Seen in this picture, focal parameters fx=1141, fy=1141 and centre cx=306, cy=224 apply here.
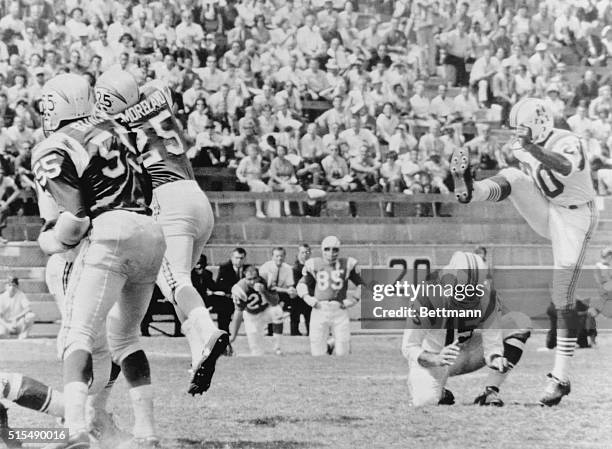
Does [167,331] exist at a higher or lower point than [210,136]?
lower

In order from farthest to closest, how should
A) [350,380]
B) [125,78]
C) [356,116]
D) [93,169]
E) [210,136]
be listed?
[356,116]
[210,136]
[350,380]
[125,78]
[93,169]

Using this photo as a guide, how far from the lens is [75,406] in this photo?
3867 mm

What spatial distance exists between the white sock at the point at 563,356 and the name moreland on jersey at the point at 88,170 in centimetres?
264

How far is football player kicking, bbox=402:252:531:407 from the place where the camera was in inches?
218

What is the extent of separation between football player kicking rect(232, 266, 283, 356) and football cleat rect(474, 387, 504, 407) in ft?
7.73

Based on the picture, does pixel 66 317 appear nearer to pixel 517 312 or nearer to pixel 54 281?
pixel 54 281

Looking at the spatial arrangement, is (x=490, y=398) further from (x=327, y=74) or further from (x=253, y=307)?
(x=327, y=74)

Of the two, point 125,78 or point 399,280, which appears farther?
point 399,280

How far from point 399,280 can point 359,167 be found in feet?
7.45

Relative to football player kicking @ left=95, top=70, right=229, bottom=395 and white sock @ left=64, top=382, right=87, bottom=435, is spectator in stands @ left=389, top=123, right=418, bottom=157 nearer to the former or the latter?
football player kicking @ left=95, top=70, right=229, bottom=395

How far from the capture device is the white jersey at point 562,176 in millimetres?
6023

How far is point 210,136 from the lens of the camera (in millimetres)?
8117

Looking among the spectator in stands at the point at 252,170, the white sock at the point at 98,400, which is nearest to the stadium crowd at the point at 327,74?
the spectator in stands at the point at 252,170

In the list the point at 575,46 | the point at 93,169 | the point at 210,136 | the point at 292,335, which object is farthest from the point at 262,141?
the point at 93,169
